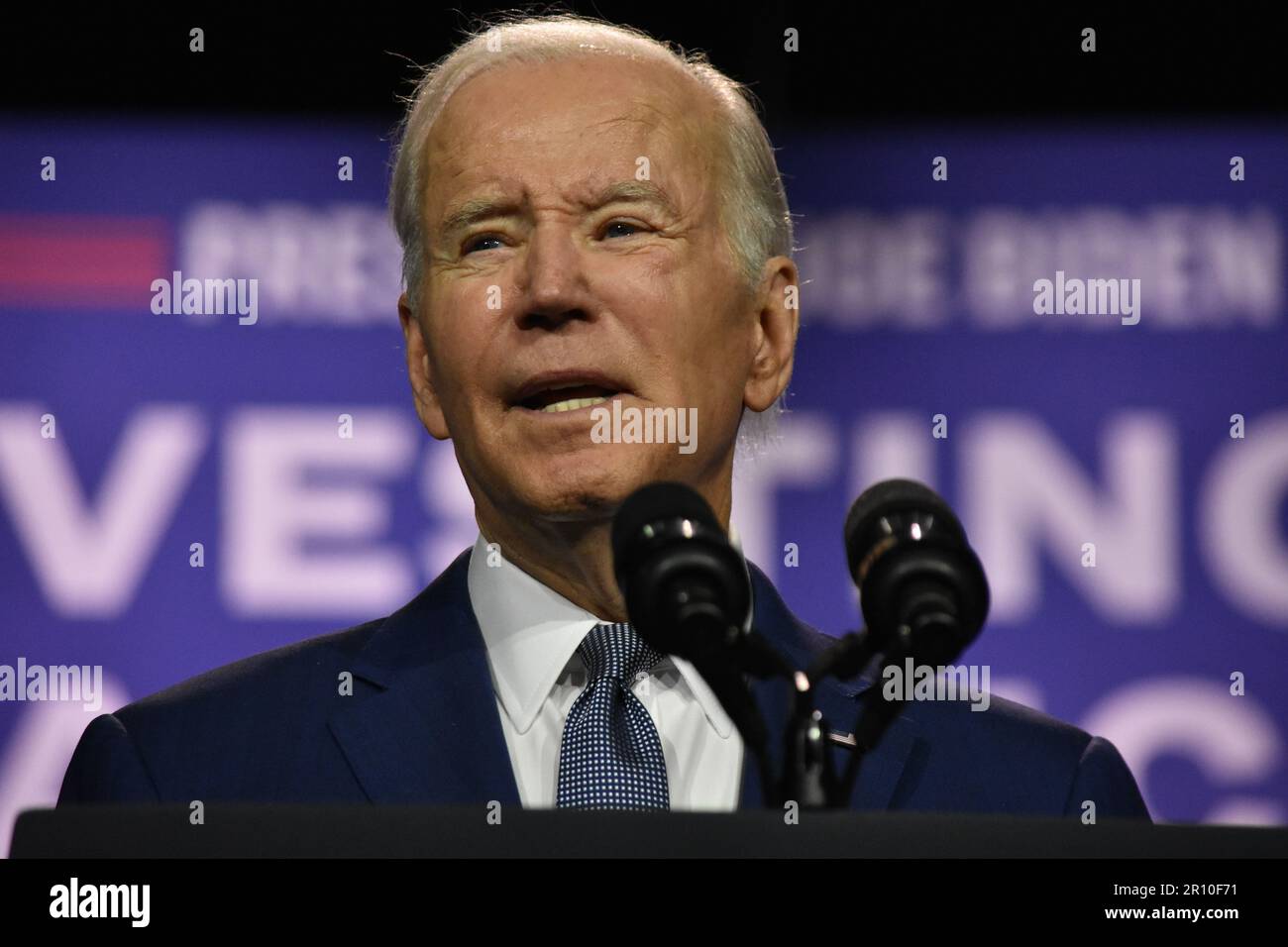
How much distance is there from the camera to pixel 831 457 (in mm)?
2910

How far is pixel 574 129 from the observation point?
1787 mm

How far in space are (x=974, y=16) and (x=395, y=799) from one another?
194 centimetres

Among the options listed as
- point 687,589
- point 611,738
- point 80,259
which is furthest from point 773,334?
point 80,259

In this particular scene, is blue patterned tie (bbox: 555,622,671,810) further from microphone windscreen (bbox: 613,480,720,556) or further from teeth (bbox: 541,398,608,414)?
microphone windscreen (bbox: 613,480,720,556)

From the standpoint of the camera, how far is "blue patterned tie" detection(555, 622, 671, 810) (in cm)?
159

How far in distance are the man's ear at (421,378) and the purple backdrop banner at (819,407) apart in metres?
0.98

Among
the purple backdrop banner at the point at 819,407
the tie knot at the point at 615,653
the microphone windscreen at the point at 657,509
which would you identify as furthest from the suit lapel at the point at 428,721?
the purple backdrop banner at the point at 819,407

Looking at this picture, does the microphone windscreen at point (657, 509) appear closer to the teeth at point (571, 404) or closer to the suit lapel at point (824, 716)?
the suit lapel at point (824, 716)

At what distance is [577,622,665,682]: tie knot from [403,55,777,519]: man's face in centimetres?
13

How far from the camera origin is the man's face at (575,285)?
1.69 m

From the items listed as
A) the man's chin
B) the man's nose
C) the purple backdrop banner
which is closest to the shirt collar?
the man's chin

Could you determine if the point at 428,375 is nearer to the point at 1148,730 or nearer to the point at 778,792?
the point at 778,792

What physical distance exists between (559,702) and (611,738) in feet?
0.34
